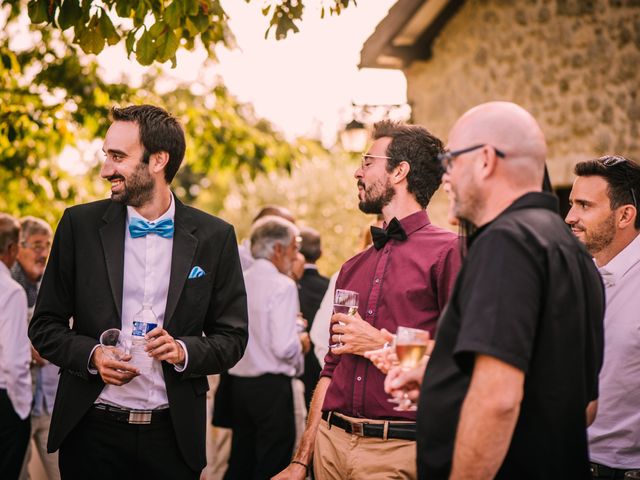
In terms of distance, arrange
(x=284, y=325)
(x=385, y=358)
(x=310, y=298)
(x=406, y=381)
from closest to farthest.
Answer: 1. (x=406, y=381)
2. (x=385, y=358)
3. (x=284, y=325)
4. (x=310, y=298)

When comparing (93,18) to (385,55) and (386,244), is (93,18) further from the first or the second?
(385,55)

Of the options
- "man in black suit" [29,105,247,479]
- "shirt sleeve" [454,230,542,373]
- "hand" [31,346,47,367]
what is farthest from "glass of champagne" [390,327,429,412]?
"hand" [31,346,47,367]

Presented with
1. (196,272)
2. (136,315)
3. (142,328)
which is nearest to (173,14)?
(196,272)

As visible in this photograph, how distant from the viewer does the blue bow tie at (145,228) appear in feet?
13.3

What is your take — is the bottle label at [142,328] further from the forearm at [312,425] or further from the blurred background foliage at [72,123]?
the blurred background foliage at [72,123]

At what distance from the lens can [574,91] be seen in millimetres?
9570

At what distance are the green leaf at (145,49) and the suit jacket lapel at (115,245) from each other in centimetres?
93

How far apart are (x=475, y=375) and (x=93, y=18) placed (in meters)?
3.16

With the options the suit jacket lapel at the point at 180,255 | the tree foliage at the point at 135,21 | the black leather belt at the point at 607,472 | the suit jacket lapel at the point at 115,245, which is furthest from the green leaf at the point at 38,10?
the black leather belt at the point at 607,472

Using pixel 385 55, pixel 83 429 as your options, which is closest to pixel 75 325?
pixel 83 429

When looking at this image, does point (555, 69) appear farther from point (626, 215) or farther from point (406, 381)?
point (406, 381)

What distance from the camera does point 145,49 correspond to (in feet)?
15.0

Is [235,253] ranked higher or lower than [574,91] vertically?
lower

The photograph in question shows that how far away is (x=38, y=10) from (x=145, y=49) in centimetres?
59
